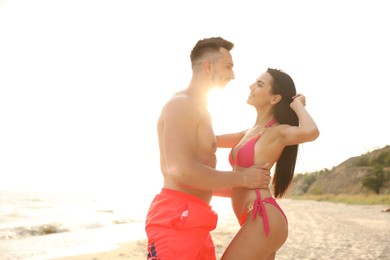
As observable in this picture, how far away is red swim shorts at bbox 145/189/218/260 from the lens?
3.20m

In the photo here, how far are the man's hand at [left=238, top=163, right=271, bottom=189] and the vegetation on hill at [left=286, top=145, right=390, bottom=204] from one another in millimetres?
47841

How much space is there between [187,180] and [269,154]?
98 centimetres

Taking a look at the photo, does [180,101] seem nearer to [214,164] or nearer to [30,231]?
[214,164]

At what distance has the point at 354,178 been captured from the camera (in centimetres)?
6456

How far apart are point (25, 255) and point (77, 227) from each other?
33.4 ft

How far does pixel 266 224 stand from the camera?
352 cm

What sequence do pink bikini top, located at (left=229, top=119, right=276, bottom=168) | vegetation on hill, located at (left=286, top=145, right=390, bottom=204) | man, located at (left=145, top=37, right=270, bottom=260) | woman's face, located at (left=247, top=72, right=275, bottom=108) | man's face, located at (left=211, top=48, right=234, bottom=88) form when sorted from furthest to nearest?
vegetation on hill, located at (left=286, top=145, right=390, bottom=204) → woman's face, located at (left=247, top=72, right=275, bottom=108) → pink bikini top, located at (left=229, top=119, right=276, bottom=168) → man's face, located at (left=211, top=48, right=234, bottom=88) → man, located at (left=145, top=37, right=270, bottom=260)

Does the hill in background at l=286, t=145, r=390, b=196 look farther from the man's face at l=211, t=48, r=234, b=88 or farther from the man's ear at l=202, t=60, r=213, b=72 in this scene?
the man's ear at l=202, t=60, r=213, b=72

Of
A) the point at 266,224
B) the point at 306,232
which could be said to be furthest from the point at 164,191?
the point at 306,232

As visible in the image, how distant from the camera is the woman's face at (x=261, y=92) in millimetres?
4133

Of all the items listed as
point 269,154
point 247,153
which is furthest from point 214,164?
point 269,154

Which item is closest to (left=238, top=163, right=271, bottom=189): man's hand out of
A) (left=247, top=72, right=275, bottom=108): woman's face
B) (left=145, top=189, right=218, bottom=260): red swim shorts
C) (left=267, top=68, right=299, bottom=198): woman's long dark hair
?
(left=145, top=189, right=218, bottom=260): red swim shorts

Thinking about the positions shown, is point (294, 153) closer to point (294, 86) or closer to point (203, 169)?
point (294, 86)

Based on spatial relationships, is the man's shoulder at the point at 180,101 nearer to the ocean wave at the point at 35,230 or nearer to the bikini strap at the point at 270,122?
the bikini strap at the point at 270,122
